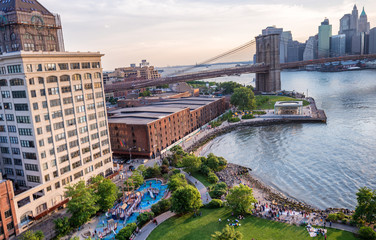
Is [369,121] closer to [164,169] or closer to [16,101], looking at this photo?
[164,169]

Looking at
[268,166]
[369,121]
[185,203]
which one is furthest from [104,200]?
[369,121]

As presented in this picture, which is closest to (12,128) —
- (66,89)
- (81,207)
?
(66,89)

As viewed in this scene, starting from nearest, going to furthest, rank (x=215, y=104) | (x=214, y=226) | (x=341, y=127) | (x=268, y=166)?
(x=214, y=226) → (x=268, y=166) → (x=341, y=127) → (x=215, y=104)

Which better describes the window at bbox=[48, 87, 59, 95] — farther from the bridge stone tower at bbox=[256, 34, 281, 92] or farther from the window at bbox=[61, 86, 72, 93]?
the bridge stone tower at bbox=[256, 34, 281, 92]

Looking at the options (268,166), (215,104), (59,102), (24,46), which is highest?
(24,46)

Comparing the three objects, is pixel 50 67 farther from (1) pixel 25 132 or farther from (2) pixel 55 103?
(1) pixel 25 132

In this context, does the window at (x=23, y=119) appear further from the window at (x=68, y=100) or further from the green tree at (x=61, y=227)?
the green tree at (x=61, y=227)

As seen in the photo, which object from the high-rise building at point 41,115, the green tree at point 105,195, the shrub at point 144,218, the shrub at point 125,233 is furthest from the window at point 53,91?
the shrub at point 125,233
